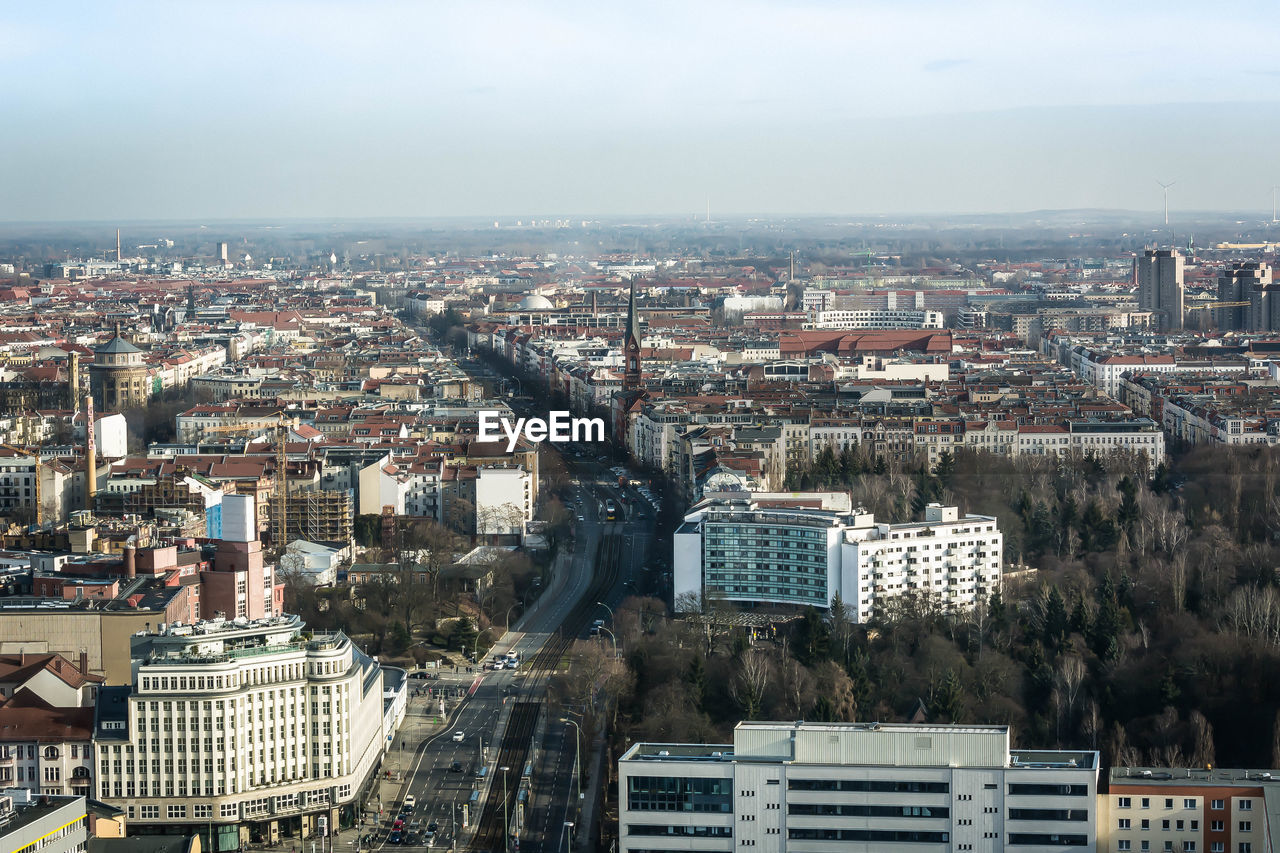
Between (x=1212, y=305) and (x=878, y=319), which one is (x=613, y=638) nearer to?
(x=878, y=319)

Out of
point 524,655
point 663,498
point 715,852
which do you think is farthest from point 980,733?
point 663,498

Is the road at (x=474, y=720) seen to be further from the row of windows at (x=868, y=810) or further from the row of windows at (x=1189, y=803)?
the row of windows at (x=1189, y=803)

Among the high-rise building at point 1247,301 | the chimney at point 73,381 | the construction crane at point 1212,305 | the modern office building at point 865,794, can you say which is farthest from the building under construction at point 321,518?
the construction crane at point 1212,305

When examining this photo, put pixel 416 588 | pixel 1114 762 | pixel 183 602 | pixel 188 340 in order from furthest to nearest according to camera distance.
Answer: pixel 188 340 → pixel 416 588 → pixel 183 602 → pixel 1114 762

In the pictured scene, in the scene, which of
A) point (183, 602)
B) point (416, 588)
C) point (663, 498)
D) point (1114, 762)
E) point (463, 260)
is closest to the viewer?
point (1114, 762)

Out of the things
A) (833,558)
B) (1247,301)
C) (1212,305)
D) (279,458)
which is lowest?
(833,558)

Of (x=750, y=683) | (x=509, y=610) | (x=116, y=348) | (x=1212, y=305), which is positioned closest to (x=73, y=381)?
(x=116, y=348)

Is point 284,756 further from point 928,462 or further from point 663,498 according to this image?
point 928,462
